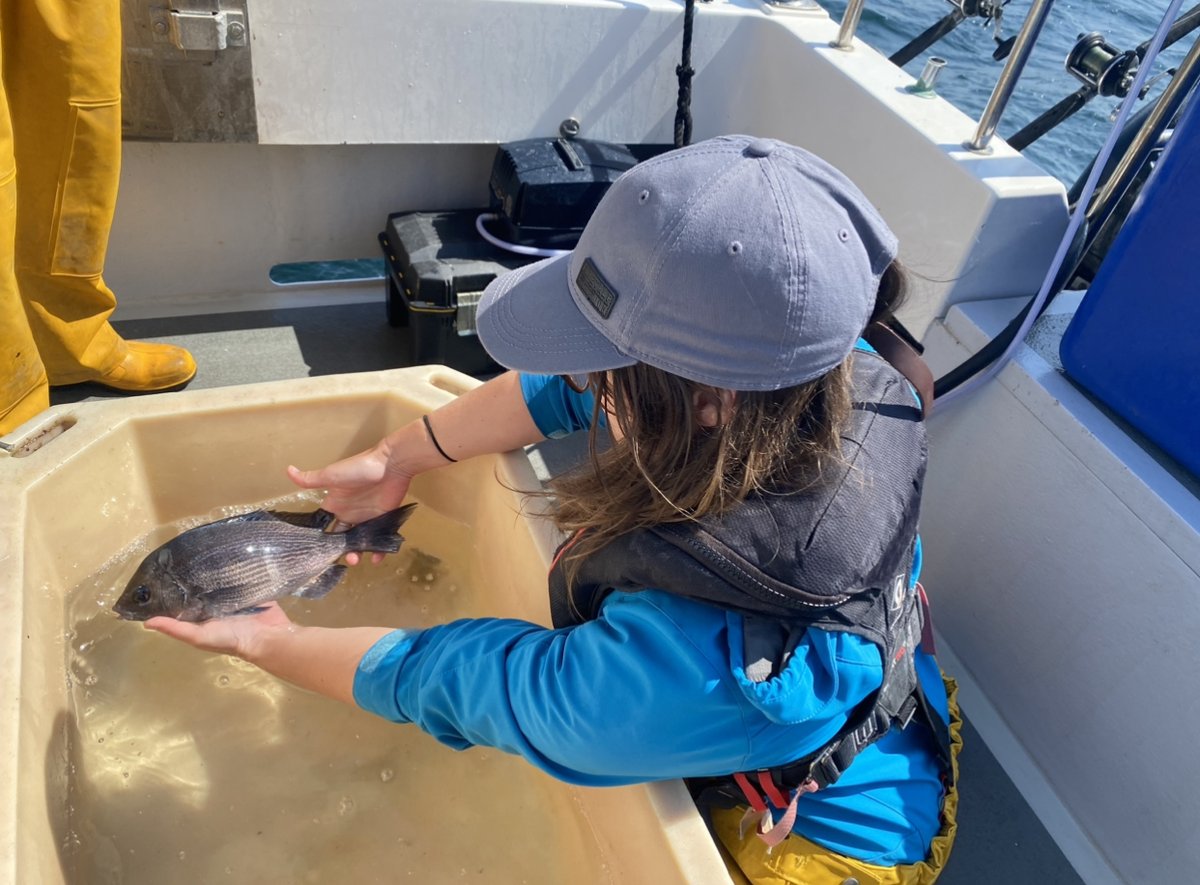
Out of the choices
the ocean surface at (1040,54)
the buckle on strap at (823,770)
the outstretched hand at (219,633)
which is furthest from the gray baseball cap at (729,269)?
the ocean surface at (1040,54)

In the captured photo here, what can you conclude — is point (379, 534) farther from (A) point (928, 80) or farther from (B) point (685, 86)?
(A) point (928, 80)

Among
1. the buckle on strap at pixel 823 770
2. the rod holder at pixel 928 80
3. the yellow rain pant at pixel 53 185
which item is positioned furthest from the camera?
the rod holder at pixel 928 80

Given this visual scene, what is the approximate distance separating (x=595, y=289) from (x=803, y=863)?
3.21ft

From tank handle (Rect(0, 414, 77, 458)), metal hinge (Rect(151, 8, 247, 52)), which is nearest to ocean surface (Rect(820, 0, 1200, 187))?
metal hinge (Rect(151, 8, 247, 52))

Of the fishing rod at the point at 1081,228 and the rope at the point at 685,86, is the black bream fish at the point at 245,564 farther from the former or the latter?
the rope at the point at 685,86

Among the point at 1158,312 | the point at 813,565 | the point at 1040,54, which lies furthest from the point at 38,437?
the point at 1040,54

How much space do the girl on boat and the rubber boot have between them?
126cm

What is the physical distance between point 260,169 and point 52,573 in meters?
1.56

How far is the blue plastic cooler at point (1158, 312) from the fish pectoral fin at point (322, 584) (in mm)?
1745

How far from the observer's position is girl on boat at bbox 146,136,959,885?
1.11 metres

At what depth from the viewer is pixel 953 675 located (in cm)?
223

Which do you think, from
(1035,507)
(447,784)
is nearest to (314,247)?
(447,784)

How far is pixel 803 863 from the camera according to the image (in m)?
1.45

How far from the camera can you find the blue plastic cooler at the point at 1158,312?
167 cm
